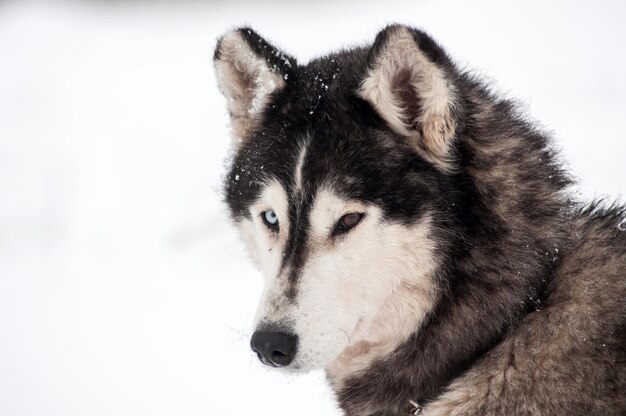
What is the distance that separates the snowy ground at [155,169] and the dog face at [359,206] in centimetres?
44

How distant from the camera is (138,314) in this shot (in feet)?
23.8

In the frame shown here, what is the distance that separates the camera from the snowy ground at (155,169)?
5973 mm

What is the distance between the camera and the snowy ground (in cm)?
597

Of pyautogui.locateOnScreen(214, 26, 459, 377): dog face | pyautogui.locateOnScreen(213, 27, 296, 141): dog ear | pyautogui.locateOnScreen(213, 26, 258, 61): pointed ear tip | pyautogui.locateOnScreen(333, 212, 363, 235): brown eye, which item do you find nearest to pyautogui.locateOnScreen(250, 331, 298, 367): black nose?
pyautogui.locateOnScreen(214, 26, 459, 377): dog face

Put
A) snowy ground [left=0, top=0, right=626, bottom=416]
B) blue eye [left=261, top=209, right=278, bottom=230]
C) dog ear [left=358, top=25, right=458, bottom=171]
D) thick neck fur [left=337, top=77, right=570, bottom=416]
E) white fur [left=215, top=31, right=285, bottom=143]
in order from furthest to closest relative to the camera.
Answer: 1. snowy ground [left=0, top=0, right=626, bottom=416]
2. white fur [left=215, top=31, right=285, bottom=143]
3. blue eye [left=261, top=209, right=278, bottom=230]
4. thick neck fur [left=337, top=77, right=570, bottom=416]
5. dog ear [left=358, top=25, right=458, bottom=171]

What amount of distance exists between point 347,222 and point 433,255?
0.37 meters

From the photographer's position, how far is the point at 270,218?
3.07 meters

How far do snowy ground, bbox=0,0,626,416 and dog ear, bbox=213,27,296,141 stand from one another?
2.29 feet

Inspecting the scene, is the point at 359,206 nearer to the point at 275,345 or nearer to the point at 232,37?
the point at 275,345

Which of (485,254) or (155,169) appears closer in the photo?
(485,254)

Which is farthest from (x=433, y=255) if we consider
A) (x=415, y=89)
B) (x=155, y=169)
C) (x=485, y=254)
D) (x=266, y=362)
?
(x=155, y=169)

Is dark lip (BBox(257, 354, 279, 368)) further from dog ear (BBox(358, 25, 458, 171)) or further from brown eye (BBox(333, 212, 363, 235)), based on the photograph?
dog ear (BBox(358, 25, 458, 171))

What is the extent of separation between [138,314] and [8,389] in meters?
1.64

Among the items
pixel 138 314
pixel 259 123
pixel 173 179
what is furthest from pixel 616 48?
pixel 259 123
